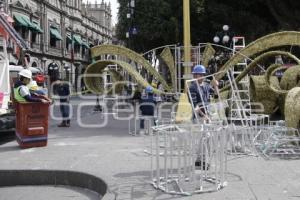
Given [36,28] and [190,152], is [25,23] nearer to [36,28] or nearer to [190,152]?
[36,28]

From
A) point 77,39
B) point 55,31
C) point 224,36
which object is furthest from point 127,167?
point 77,39

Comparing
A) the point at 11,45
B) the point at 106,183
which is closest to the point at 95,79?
the point at 11,45

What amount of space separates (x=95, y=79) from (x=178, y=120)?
27.7 ft

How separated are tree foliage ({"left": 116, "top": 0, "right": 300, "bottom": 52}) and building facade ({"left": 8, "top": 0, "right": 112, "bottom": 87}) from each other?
12.1 metres

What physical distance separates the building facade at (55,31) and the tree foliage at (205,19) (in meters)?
12.1

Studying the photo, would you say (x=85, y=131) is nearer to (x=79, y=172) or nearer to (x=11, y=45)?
(x=11, y=45)

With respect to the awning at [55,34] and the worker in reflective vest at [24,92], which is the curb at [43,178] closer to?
the worker in reflective vest at [24,92]

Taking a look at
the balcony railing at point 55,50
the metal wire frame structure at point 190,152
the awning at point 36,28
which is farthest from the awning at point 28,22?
the metal wire frame structure at point 190,152

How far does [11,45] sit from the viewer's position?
17.2m

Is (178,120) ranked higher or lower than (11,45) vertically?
lower

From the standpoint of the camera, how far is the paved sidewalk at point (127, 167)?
6129mm

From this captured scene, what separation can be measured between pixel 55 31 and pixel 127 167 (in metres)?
50.3

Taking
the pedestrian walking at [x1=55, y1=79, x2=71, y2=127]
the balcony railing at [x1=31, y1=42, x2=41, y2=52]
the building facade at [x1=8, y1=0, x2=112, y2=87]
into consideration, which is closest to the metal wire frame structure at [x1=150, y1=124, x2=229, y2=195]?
the pedestrian walking at [x1=55, y1=79, x2=71, y2=127]

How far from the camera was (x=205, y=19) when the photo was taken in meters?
26.2
